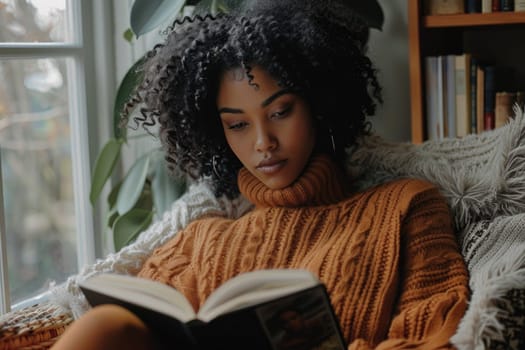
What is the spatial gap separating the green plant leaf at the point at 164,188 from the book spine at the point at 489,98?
72cm

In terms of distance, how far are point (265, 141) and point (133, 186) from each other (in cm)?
70

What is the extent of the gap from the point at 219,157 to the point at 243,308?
21.4 inches

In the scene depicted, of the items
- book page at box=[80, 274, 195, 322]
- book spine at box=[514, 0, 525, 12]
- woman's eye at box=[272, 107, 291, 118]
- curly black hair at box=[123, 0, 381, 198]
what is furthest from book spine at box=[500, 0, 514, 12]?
book page at box=[80, 274, 195, 322]

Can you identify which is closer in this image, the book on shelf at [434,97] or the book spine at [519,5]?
the book spine at [519,5]

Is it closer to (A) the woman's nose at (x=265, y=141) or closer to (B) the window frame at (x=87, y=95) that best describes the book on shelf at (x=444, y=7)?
(A) the woman's nose at (x=265, y=141)

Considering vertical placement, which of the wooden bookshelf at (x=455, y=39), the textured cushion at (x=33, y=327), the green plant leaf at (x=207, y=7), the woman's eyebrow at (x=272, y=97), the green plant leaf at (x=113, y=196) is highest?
the green plant leaf at (x=207, y=7)

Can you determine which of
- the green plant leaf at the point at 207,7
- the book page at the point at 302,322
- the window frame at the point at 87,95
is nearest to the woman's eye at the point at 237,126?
the green plant leaf at the point at 207,7

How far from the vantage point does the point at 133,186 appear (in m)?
1.91

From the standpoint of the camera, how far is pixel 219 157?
1.44m

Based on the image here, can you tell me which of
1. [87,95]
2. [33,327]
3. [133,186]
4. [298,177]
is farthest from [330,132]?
[87,95]

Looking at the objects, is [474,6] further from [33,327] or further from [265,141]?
[33,327]

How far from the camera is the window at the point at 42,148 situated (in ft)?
5.97

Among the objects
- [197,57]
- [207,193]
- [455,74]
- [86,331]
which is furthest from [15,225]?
[455,74]

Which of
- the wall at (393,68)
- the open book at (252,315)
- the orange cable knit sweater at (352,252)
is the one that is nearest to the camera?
the open book at (252,315)
